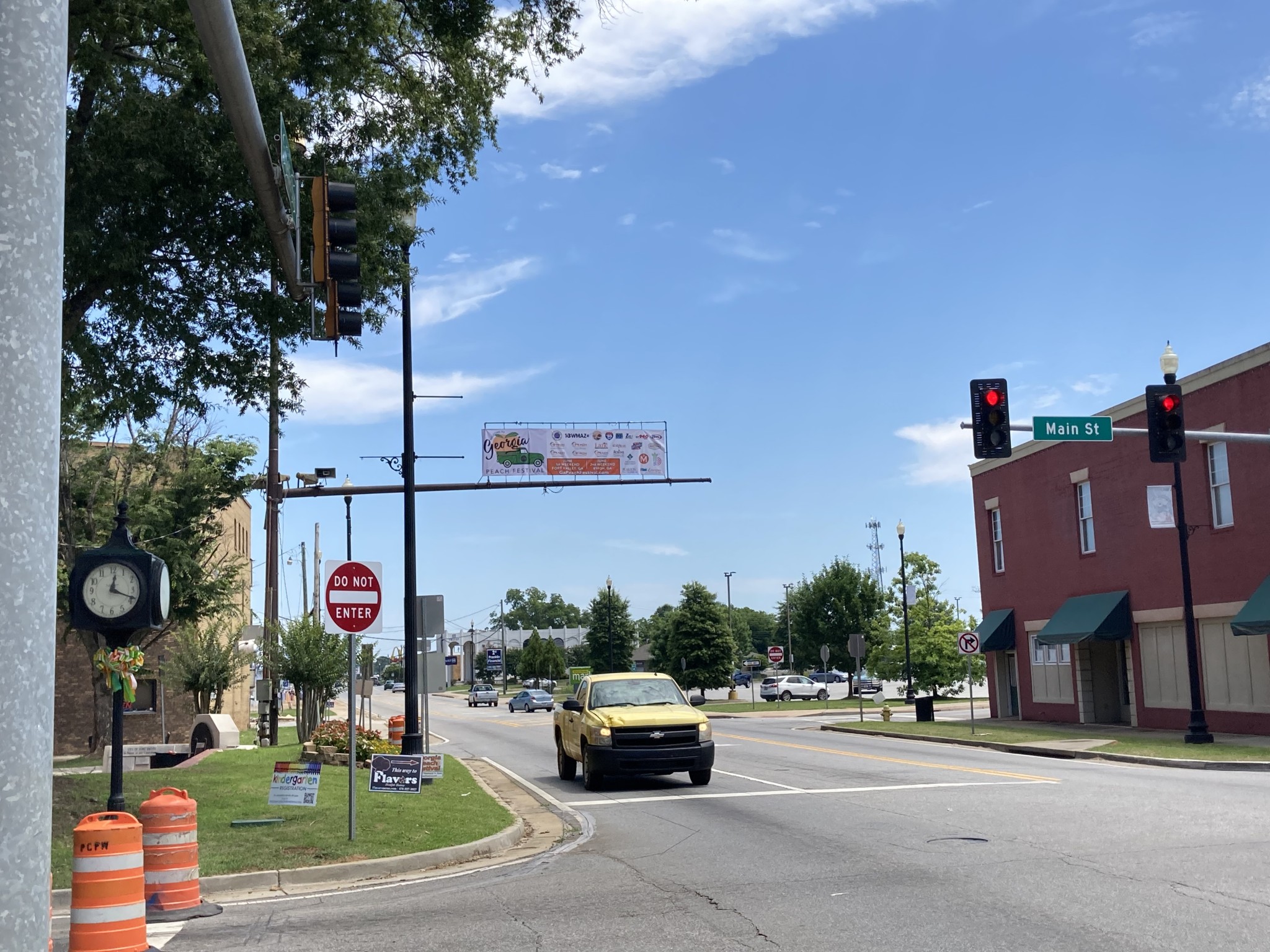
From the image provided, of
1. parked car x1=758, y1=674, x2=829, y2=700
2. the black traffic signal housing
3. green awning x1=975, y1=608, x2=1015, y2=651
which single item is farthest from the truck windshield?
parked car x1=758, y1=674, x2=829, y2=700

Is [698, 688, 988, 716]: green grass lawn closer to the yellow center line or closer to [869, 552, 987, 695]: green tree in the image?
[869, 552, 987, 695]: green tree

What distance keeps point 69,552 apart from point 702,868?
2283cm

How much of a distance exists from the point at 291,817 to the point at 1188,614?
60.5 feet

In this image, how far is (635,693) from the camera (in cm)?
1920

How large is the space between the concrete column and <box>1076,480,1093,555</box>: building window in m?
31.4

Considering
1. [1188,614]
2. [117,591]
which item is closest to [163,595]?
[117,591]

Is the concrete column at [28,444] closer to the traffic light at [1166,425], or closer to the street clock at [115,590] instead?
the street clock at [115,590]

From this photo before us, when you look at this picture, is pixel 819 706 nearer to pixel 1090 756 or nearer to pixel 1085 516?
pixel 1085 516

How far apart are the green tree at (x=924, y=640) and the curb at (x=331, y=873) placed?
42212 millimetres

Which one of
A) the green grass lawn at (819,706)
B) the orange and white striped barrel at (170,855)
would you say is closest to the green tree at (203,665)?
the green grass lawn at (819,706)

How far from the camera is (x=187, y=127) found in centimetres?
1440

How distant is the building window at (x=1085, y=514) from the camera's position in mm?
31016

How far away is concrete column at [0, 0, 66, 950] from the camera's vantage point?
2.12 meters

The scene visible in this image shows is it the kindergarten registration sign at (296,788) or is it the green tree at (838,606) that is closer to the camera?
the kindergarten registration sign at (296,788)
